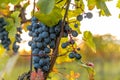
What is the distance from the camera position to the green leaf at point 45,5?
3.51 feet

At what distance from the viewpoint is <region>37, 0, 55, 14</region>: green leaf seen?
1.07m

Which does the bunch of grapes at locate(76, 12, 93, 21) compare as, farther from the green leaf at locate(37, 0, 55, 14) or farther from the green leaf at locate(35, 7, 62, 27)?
the green leaf at locate(37, 0, 55, 14)

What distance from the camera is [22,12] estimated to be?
1674mm

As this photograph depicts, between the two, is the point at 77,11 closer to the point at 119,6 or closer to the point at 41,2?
the point at 119,6

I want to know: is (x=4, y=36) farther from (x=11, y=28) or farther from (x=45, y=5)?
(x=45, y=5)

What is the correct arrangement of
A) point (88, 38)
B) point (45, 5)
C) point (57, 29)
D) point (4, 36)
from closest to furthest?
point (45, 5) < point (57, 29) < point (88, 38) < point (4, 36)

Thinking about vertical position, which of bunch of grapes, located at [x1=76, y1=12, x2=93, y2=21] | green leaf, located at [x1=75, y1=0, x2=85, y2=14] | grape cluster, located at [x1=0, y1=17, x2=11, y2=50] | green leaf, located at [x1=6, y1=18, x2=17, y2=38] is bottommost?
grape cluster, located at [x1=0, y1=17, x2=11, y2=50]

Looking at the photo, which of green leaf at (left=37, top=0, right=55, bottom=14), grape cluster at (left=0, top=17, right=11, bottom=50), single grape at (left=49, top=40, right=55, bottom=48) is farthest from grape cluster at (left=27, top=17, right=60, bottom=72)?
grape cluster at (left=0, top=17, right=11, bottom=50)

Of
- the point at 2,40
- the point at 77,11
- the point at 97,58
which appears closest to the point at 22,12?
the point at 2,40

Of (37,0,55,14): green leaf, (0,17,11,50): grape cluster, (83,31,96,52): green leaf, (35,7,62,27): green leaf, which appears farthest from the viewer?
(0,17,11,50): grape cluster

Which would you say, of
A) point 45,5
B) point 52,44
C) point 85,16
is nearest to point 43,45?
point 52,44

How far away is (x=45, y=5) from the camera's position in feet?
3.54

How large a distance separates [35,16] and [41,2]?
12cm

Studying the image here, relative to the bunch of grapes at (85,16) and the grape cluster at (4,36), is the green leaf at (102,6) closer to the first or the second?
the bunch of grapes at (85,16)
